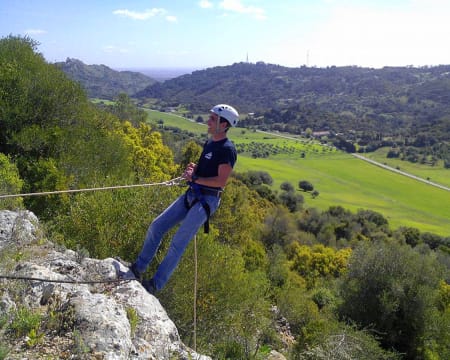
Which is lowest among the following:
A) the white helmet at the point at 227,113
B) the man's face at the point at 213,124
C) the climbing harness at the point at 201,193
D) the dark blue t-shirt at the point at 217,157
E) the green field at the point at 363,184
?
the green field at the point at 363,184

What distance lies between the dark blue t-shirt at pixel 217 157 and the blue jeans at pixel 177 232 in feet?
1.36

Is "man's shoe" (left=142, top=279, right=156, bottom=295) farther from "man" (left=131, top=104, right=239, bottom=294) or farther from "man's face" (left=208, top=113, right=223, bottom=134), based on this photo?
"man's face" (left=208, top=113, right=223, bottom=134)

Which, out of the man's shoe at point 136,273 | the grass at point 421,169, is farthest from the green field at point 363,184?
the man's shoe at point 136,273

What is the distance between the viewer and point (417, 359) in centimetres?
2233

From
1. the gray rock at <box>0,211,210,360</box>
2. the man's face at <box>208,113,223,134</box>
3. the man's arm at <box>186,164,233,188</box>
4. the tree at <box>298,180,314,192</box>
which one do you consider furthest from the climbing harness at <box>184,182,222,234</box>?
the tree at <box>298,180,314,192</box>

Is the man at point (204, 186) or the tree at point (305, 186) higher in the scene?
the man at point (204, 186)

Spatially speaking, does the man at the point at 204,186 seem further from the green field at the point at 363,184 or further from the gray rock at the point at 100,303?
the green field at the point at 363,184

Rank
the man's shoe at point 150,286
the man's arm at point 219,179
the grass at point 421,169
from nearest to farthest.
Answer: the man's arm at point 219,179, the man's shoe at point 150,286, the grass at point 421,169

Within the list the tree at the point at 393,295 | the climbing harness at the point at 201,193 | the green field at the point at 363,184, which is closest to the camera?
the climbing harness at the point at 201,193

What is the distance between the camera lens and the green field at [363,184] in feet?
268

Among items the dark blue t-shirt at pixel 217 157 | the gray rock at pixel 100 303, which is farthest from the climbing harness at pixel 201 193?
the gray rock at pixel 100 303

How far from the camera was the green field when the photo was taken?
268ft

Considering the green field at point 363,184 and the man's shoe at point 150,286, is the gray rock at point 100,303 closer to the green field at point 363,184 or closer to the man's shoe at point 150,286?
the man's shoe at point 150,286

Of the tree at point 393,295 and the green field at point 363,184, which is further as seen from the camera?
the green field at point 363,184
